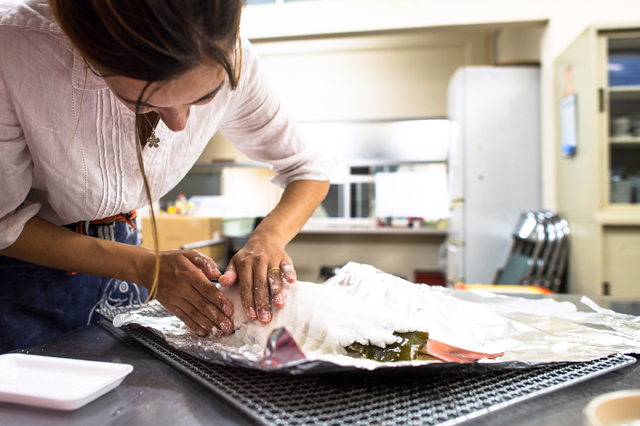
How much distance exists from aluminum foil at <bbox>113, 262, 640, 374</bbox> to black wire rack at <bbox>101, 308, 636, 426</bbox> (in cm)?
2

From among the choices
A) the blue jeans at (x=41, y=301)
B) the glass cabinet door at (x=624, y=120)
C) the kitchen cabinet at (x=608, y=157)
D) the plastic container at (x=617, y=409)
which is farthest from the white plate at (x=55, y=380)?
the glass cabinet door at (x=624, y=120)

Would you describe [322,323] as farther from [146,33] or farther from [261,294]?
[146,33]

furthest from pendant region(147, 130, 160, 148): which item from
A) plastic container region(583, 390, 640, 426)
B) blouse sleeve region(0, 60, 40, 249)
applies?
plastic container region(583, 390, 640, 426)

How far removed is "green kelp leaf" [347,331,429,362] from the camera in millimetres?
602

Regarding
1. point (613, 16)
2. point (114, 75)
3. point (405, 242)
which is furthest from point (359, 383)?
point (405, 242)

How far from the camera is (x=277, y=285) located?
720 millimetres

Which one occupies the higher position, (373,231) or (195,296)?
(195,296)

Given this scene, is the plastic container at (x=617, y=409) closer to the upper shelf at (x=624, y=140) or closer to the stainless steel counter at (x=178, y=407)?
the stainless steel counter at (x=178, y=407)

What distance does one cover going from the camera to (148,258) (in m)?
0.73

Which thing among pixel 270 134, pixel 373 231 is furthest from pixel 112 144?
pixel 373 231

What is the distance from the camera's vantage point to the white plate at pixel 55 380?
17.9 inches

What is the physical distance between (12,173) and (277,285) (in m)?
0.47

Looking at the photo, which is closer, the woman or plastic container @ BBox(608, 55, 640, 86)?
the woman

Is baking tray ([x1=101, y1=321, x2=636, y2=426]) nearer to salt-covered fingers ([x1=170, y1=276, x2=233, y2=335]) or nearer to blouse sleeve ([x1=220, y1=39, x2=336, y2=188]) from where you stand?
salt-covered fingers ([x1=170, y1=276, x2=233, y2=335])
